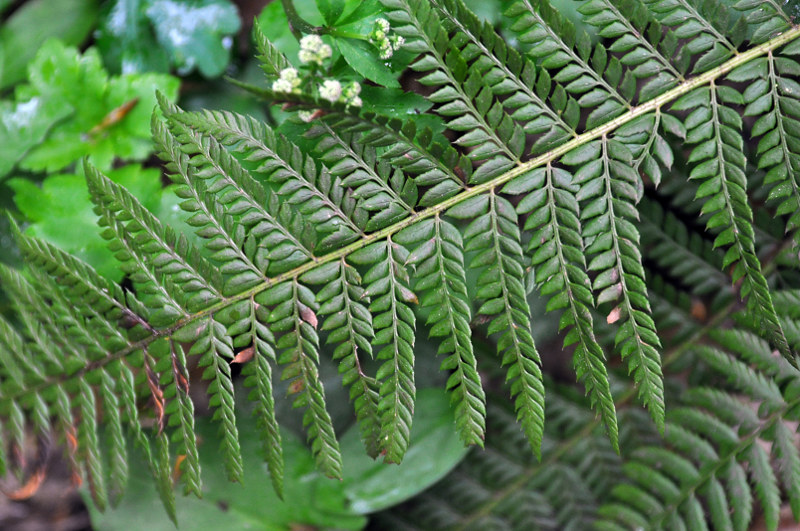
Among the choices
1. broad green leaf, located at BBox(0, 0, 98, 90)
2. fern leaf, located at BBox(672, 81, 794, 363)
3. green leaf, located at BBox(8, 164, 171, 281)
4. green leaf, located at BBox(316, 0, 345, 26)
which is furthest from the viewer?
broad green leaf, located at BBox(0, 0, 98, 90)

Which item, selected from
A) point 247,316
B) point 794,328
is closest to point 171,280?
point 247,316

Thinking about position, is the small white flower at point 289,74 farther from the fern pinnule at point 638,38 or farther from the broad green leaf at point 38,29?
the broad green leaf at point 38,29

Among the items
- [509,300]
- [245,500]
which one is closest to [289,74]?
[509,300]

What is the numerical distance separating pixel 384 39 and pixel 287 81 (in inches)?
10.5

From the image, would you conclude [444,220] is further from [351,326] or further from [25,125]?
[25,125]

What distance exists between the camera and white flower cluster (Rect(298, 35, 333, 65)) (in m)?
1.33

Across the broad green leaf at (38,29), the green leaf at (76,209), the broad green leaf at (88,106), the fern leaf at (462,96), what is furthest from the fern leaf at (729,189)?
the broad green leaf at (38,29)

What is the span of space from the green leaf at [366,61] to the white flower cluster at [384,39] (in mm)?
56

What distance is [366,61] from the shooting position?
143 centimetres

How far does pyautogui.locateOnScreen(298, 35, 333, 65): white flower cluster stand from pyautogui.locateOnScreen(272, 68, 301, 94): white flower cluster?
71 millimetres

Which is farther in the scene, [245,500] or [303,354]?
[245,500]

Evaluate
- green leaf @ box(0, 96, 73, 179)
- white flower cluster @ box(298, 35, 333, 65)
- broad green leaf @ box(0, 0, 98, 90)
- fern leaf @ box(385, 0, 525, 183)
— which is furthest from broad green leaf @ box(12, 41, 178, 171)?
fern leaf @ box(385, 0, 525, 183)

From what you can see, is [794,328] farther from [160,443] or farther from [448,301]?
[160,443]

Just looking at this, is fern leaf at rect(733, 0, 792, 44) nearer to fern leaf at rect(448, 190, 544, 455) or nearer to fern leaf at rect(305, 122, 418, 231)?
fern leaf at rect(448, 190, 544, 455)
